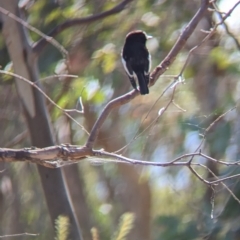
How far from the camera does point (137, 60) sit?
14.9 ft

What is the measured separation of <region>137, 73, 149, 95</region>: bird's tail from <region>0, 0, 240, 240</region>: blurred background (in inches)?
26.4

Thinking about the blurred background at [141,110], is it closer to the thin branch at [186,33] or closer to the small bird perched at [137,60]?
the small bird perched at [137,60]

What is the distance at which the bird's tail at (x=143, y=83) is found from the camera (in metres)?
3.85

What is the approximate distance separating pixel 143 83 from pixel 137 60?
0.57 metres

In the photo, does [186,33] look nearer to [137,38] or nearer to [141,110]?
[137,38]

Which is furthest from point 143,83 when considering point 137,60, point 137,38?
point 137,38

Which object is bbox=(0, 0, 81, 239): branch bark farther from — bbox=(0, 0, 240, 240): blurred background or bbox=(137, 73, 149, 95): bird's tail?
bbox=(137, 73, 149, 95): bird's tail

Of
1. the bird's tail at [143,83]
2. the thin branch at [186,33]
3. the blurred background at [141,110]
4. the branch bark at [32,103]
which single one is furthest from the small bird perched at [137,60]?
the branch bark at [32,103]

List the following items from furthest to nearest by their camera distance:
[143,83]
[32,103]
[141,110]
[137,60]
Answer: [141,110] < [32,103] < [137,60] < [143,83]

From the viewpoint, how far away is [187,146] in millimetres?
5711

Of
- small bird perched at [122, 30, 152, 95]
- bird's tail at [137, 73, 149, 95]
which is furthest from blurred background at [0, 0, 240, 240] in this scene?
bird's tail at [137, 73, 149, 95]

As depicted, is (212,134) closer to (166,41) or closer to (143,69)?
(143,69)

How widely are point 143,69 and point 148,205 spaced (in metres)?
4.79

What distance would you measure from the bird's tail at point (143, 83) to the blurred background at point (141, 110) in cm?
67
